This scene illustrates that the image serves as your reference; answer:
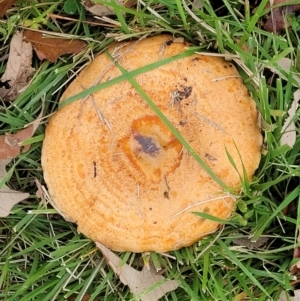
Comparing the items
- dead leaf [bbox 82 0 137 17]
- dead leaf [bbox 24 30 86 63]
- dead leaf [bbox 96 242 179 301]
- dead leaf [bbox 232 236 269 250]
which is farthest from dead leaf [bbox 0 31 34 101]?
dead leaf [bbox 232 236 269 250]

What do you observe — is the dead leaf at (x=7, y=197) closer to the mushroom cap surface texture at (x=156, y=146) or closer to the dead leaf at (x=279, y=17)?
the mushroom cap surface texture at (x=156, y=146)

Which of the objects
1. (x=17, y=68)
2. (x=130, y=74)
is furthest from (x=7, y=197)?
(x=130, y=74)

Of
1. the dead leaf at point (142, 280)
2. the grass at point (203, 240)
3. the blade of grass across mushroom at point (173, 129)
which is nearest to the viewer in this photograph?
the blade of grass across mushroom at point (173, 129)

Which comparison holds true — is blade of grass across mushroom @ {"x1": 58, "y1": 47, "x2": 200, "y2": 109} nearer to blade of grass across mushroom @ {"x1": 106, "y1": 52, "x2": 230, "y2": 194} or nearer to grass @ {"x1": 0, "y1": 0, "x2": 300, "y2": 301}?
blade of grass across mushroom @ {"x1": 106, "y1": 52, "x2": 230, "y2": 194}

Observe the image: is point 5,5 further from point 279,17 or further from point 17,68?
point 279,17

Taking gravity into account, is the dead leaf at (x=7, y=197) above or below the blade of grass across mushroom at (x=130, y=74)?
below

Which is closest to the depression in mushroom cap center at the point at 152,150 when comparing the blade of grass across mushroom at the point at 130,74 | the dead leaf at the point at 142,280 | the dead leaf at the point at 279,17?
the blade of grass across mushroom at the point at 130,74

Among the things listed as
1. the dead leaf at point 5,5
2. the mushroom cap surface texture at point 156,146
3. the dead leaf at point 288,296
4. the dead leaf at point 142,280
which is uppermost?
the dead leaf at point 5,5
